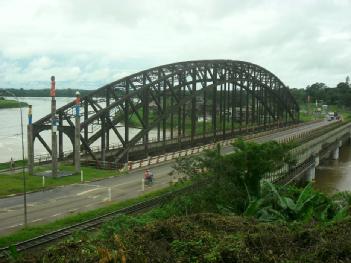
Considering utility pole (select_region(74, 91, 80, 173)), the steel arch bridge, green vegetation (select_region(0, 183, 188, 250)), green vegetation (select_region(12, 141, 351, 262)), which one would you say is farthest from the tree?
the steel arch bridge

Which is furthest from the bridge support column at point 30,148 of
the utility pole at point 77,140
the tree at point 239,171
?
the tree at point 239,171

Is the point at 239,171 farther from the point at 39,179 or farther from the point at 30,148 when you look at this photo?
the point at 30,148

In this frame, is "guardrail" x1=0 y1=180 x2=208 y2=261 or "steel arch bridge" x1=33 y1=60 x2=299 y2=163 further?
"steel arch bridge" x1=33 y1=60 x2=299 y2=163

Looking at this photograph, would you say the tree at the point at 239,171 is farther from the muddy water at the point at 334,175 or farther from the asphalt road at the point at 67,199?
the muddy water at the point at 334,175

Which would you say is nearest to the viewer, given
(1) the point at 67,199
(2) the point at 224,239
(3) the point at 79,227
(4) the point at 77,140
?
(2) the point at 224,239

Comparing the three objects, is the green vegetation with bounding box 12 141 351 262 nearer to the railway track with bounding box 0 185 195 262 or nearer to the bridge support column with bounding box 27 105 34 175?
the railway track with bounding box 0 185 195 262

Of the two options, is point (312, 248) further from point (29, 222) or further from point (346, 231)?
point (29, 222)

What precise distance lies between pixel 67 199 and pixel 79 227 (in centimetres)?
828

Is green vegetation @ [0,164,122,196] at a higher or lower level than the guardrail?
higher

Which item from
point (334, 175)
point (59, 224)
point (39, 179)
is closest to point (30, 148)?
point (39, 179)

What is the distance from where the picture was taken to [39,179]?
130ft

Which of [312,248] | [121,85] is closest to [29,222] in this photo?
[312,248]

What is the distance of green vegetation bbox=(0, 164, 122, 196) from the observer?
35.2 meters

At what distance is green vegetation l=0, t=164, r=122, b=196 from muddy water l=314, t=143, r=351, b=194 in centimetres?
2518
